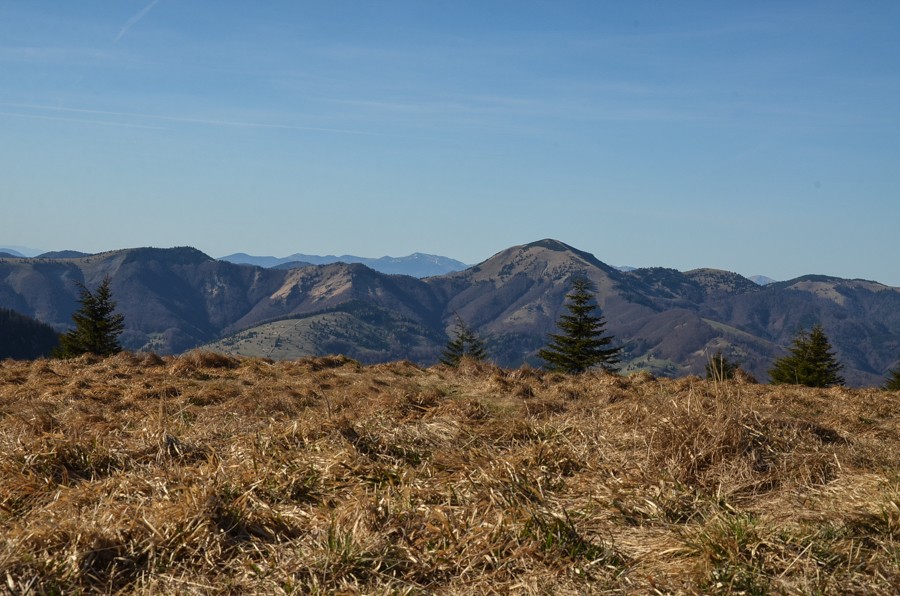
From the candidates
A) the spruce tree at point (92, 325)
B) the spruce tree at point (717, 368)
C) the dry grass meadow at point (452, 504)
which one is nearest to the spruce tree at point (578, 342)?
the spruce tree at point (92, 325)

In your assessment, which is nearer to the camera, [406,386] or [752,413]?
[752,413]

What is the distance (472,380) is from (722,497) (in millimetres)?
11091

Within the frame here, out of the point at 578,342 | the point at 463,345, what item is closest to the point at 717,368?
the point at 578,342

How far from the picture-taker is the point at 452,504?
598 cm

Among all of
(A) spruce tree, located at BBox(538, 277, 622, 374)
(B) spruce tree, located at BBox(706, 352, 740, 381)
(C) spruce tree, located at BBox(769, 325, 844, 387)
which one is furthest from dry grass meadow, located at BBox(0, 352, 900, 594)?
(C) spruce tree, located at BBox(769, 325, 844, 387)

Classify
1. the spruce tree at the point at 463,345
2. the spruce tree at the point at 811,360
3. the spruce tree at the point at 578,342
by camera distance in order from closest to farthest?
the spruce tree at the point at 811,360 → the spruce tree at the point at 578,342 → the spruce tree at the point at 463,345

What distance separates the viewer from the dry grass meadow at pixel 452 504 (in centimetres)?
457

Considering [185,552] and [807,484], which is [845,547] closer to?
[807,484]

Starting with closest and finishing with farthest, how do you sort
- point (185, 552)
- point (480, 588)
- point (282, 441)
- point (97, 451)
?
point (480, 588), point (185, 552), point (97, 451), point (282, 441)

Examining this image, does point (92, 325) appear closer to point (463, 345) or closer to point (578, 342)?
point (463, 345)

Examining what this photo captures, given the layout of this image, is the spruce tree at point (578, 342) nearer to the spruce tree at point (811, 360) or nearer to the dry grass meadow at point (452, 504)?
the spruce tree at point (811, 360)

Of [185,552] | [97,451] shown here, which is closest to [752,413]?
[185,552]

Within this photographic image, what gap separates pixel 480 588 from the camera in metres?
4.56

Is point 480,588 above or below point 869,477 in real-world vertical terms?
below
